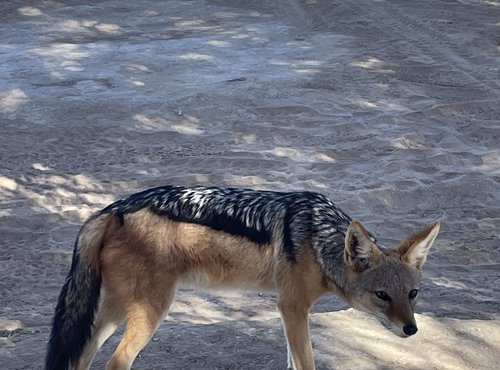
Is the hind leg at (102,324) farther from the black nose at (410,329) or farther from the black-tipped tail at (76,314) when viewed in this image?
the black nose at (410,329)

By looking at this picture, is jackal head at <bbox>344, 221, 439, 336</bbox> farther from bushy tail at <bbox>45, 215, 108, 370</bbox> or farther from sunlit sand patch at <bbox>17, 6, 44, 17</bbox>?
sunlit sand patch at <bbox>17, 6, 44, 17</bbox>

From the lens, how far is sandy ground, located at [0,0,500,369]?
6125mm

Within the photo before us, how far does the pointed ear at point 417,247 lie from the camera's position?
516 cm

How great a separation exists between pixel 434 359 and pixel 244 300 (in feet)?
6.61

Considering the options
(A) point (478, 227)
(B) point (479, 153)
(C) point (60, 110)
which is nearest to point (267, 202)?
(A) point (478, 227)

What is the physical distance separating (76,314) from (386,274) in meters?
1.66

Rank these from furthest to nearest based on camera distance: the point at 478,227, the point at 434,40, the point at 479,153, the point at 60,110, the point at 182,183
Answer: the point at 434,40, the point at 60,110, the point at 479,153, the point at 182,183, the point at 478,227

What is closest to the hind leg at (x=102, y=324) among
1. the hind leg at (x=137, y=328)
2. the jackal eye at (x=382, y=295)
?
the hind leg at (x=137, y=328)

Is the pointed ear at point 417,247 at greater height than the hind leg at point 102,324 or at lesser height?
greater

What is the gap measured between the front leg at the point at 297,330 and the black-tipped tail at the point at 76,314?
1.04 metres

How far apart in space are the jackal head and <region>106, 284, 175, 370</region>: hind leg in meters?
1.03

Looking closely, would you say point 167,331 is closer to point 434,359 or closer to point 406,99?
point 434,359

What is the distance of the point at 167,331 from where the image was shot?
6211 millimetres

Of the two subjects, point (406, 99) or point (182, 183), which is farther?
point (406, 99)
